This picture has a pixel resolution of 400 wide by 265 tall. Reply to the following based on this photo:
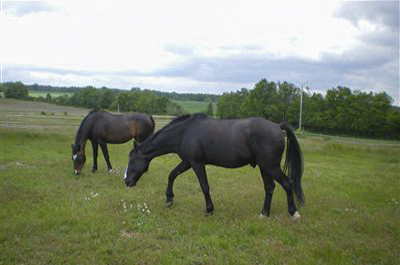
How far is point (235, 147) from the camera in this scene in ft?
25.1

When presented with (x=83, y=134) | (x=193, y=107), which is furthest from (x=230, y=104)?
(x=83, y=134)

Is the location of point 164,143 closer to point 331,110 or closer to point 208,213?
point 208,213

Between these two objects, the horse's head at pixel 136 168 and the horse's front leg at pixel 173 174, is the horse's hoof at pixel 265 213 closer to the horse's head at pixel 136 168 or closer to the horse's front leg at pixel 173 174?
the horse's front leg at pixel 173 174

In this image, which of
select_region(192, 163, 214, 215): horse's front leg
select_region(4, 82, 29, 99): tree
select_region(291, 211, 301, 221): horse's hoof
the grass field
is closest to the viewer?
the grass field

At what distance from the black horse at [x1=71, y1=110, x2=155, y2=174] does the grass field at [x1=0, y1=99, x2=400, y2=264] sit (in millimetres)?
839

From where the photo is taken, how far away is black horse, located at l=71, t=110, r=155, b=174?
501 inches

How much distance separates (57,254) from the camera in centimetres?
568

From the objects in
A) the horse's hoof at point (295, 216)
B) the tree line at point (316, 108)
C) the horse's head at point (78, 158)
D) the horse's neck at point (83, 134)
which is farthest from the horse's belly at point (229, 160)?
the tree line at point (316, 108)

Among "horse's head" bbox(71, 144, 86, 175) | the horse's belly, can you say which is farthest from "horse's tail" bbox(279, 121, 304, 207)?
"horse's head" bbox(71, 144, 86, 175)

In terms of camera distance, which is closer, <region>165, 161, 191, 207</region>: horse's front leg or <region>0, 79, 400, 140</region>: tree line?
<region>165, 161, 191, 207</region>: horse's front leg

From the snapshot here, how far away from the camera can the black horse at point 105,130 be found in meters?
12.7

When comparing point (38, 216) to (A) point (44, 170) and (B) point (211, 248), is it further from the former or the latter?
(A) point (44, 170)

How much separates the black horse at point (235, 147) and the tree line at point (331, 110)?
4950cm

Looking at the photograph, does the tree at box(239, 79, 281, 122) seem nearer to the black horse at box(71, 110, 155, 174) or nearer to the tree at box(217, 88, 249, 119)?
the tree at box(217, 88, 249, 119)
